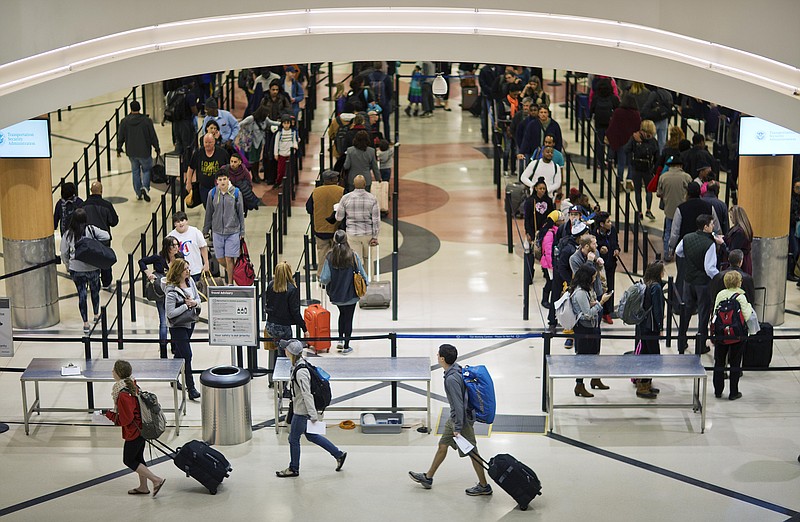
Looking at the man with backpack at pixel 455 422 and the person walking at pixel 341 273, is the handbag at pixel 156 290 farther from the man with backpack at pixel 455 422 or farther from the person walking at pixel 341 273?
the man with backpack at pixel 455 422

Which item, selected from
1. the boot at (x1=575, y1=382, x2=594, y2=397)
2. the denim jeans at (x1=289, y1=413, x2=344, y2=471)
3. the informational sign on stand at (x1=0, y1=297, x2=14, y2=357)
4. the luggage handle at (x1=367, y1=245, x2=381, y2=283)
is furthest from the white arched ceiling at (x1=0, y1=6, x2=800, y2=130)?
the luggage handle at (x1=367, y1=245, x2=381, y2=283)

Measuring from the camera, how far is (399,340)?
1500 cm

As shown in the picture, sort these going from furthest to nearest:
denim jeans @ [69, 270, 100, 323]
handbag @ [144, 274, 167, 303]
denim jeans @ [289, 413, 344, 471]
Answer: denim jeans @ [69, 270, 100, 323] < handbag @ [144, 274, 167, 303] < denim jeans @ [289, 413, 344, 471]

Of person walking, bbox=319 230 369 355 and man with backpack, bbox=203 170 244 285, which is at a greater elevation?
man with backpack, bbox=203 170 244 285

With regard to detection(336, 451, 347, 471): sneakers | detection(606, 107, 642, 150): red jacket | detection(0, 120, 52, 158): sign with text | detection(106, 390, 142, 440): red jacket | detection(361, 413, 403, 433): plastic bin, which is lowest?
detection(336, 451, 347, 471): sneakers

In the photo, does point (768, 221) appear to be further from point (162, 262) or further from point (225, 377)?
point (162, 262)

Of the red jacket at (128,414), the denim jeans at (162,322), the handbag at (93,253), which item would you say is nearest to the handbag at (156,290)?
the denim jeans at (162,322)

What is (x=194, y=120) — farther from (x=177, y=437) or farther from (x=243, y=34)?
(x=243, y=34)

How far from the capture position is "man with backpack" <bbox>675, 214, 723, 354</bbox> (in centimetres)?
1423

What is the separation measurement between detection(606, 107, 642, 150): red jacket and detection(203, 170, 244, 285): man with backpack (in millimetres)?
7358

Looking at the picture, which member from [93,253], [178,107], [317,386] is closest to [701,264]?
[317,386]

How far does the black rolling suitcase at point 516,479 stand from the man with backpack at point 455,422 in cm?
19

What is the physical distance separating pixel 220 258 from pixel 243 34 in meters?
7.70

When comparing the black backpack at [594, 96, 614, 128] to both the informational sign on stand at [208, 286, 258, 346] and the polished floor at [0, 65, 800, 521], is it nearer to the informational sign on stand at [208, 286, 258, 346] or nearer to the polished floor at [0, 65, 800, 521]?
the polished floor at [0, 65, 800, 521]
